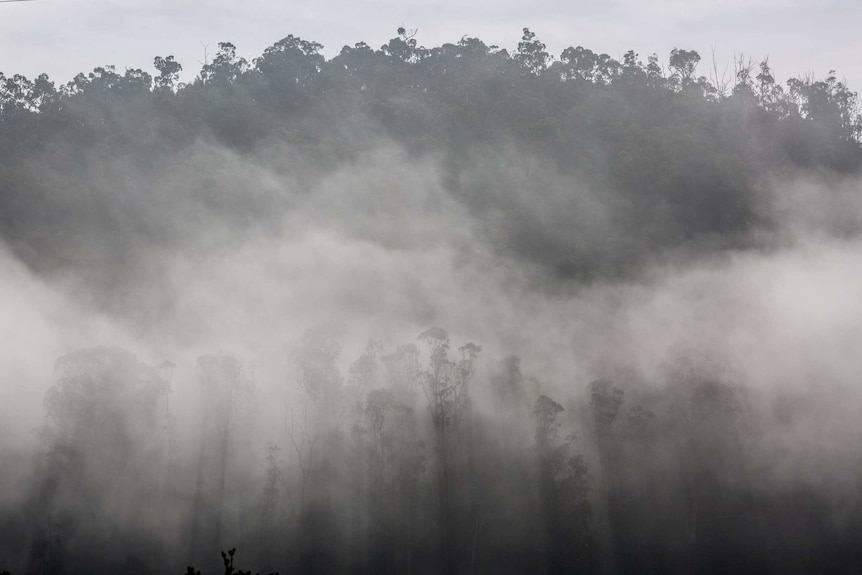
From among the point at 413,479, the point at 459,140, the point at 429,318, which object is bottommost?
the point at 413,479

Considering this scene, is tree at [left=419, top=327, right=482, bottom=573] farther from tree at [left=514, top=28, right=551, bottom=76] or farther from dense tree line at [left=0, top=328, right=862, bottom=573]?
tree at [left=514, top=28, right=551, bottom=76]

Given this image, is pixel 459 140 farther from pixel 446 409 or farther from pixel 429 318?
pixel 446 409

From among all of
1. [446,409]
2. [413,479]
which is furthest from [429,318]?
[413,479]

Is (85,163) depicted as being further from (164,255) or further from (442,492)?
(442,492)

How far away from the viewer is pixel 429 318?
77938mm

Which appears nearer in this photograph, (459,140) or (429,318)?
(429,318)

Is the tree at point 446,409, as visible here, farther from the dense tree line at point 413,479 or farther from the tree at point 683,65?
the tree at point 683,65

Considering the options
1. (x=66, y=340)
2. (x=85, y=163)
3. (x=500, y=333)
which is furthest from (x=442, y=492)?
(x=85, y=163)

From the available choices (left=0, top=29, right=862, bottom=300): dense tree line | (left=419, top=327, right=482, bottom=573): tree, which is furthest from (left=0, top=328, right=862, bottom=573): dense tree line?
(left=0, top=29, right=862, bottom=300): dense tree line

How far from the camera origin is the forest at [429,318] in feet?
207

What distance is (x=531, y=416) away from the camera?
67188mm

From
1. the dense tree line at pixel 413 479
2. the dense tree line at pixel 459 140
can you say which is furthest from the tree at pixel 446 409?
the dense tree line at pixel 459 140

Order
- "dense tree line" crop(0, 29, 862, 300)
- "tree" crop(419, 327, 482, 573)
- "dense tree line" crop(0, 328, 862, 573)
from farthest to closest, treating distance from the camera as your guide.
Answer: "dense tree line" crop(0, 29, 862, 300)
"tree" crop(419, 327, 482, 573)
"dense tree line" crop(0, 328, 862, 573)

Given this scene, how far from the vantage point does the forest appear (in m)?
63.0
